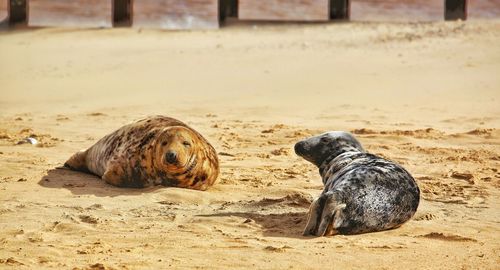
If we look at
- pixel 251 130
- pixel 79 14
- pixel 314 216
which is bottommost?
pixel 251 130

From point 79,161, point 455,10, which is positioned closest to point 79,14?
point 455,10

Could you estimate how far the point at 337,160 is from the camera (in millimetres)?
6336

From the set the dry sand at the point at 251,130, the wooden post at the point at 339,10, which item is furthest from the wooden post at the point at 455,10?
the wooden post at the point at 339,10

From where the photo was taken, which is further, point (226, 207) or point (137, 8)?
point (137, 8)

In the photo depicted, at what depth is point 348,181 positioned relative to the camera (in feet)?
18.3

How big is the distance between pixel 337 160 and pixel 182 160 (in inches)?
44.7

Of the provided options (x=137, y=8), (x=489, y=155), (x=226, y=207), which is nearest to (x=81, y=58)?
(x=137, y=8)

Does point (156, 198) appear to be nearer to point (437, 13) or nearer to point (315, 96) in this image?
point (315, 96)

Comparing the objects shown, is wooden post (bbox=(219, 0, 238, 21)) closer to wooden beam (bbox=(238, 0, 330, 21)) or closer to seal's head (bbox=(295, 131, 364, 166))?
wooden beam (bbox=(238, 0, 330, 21))

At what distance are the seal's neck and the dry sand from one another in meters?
0.27

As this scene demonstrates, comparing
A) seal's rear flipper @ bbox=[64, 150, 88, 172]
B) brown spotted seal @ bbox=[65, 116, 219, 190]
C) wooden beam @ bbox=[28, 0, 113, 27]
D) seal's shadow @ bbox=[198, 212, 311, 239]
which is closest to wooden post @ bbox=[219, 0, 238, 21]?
wooden beam @ bbox=[28, 0, 113, 27]

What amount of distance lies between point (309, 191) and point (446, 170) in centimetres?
156

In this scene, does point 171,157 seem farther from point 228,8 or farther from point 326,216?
point 228,8

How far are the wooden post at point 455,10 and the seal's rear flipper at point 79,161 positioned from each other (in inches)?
450
